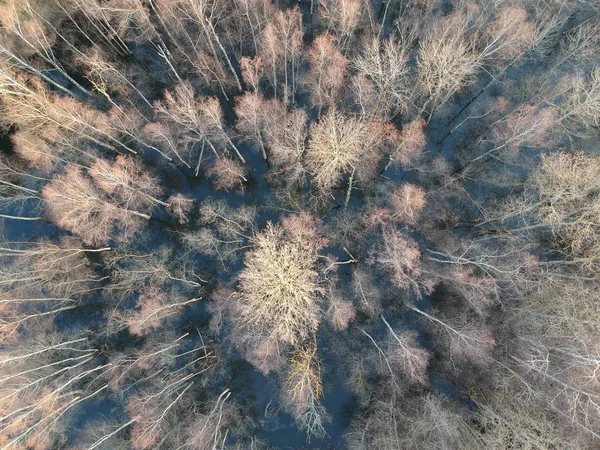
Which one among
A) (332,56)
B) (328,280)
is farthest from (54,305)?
(332,56)

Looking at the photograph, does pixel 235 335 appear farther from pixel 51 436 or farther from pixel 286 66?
pixel 286 66

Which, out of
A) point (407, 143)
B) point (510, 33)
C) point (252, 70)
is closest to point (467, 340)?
point (407, 143)

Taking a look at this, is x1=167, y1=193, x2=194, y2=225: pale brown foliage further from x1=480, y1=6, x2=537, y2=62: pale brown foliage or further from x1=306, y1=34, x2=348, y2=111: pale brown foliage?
x1=480, y1=6, x2=537, y2=62: pale brown foliage

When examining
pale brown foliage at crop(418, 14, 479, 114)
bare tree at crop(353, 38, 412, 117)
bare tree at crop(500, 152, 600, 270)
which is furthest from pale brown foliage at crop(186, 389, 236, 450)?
pale brown foliage at crop(418, 14, 479, 114)

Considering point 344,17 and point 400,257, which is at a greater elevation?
point 344,17

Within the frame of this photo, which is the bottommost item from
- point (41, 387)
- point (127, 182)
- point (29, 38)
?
point (41, 387)

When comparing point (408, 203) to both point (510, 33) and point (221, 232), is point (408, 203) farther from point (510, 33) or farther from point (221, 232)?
point (221, 232)

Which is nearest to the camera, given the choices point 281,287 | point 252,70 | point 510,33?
point 281,287

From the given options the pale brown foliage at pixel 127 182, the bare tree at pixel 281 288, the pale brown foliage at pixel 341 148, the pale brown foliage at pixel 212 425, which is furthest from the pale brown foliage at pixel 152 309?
the pale brown foliage at pixel 341 148
